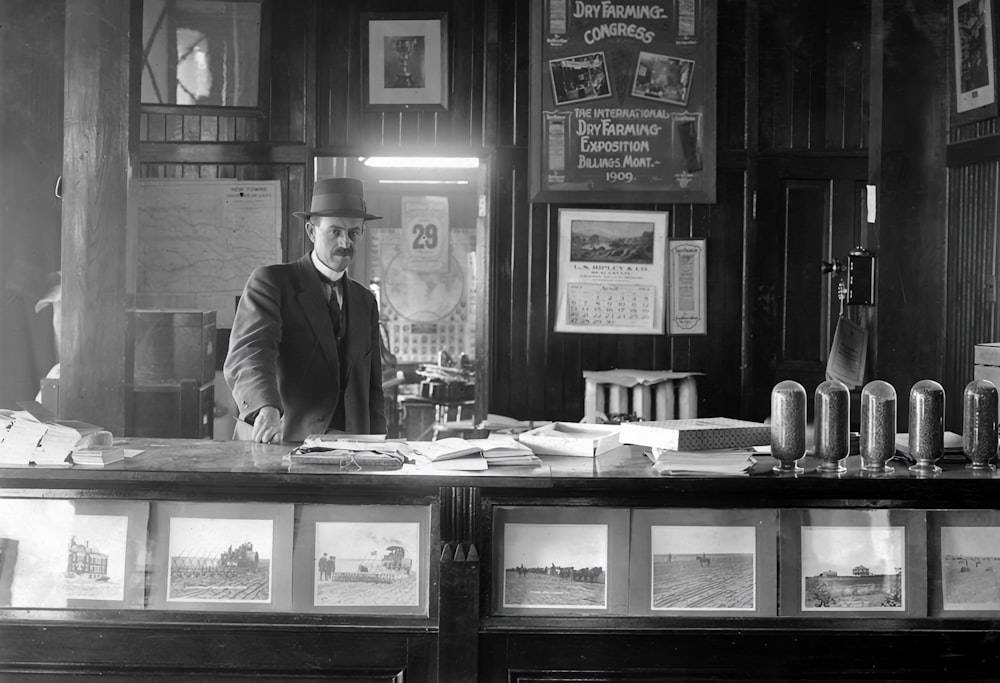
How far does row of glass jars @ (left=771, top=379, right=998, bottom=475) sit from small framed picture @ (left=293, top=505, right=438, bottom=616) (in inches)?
38.8

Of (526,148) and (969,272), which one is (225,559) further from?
(969,272)

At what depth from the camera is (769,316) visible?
579cm

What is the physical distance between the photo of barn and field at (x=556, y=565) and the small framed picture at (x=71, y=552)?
0.99 m

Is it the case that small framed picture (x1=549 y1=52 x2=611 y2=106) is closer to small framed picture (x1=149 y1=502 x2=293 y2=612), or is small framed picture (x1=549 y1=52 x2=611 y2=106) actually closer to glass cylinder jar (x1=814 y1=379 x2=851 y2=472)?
glass cylinder jar (x1=814 y1=379 x2=851 y2=472)

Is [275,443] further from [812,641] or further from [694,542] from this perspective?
[812,641]

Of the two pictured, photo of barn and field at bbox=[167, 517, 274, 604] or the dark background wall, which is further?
the dark background wall

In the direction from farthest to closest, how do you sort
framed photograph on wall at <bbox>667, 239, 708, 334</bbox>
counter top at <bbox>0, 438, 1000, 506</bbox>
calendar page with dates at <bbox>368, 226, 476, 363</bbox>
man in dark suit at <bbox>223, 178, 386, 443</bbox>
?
1. calendar page with dates at <bbox>368, 226, 476, 363</bbox>
2. framed photograph on wall at <bbox>667, 239, 708, 334</bbox>
3. man in dark suit at <bbox>223, 178, 386, 443</bbox>
4. counter top at <bbox>0, 438, 1000, 506</bbox>

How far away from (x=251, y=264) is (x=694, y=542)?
13.5ft

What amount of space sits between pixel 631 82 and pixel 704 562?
380 cm

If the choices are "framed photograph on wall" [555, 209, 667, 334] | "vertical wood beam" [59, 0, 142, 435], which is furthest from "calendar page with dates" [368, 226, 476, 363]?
"vertical wood beam" [59, 0, 142, 435]

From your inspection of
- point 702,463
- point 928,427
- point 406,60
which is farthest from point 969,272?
point 702,463

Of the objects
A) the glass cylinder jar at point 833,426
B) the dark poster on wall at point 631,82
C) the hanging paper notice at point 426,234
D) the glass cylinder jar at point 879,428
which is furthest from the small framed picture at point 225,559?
the hanging paper notice at point 426,234

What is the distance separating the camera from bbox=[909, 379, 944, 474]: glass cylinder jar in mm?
2555

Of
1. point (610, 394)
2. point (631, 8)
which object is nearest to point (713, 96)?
point (631, 8)
